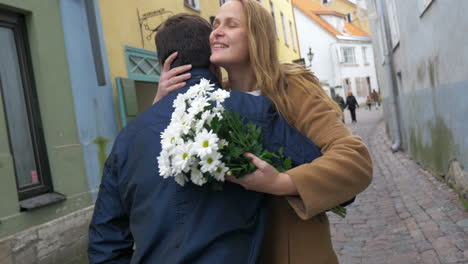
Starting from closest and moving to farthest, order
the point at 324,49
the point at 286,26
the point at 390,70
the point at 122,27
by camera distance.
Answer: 1. the point at 122,27
2. the point at 390,70
3. the point at 286,26
4. the point at 324,49

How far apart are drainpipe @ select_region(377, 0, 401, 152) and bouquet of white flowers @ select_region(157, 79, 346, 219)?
34.4ft

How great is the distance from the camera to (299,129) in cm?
151

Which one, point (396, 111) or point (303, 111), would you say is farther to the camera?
point (396, 111)

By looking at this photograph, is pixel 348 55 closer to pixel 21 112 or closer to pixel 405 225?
pixel 405 225

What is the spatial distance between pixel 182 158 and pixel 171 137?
0.08 metres

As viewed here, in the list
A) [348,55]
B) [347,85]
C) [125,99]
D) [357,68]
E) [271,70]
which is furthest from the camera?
[357,68]

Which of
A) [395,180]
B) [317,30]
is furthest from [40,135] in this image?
[317,30]

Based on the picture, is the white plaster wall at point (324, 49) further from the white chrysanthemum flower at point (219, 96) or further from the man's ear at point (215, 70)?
the white chrysanthemum flower at point (219, 96)

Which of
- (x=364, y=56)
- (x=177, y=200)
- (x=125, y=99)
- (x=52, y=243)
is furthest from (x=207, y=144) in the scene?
(x=364, y=56)

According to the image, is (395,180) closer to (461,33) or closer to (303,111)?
(461,33)

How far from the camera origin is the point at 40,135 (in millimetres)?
5332

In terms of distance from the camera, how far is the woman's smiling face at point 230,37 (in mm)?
1610

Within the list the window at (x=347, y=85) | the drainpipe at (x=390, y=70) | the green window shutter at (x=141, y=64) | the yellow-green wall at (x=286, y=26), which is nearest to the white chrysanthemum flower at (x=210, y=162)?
the green window shutter at (x=141, y=64)

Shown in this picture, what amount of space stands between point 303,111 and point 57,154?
4.52 m
